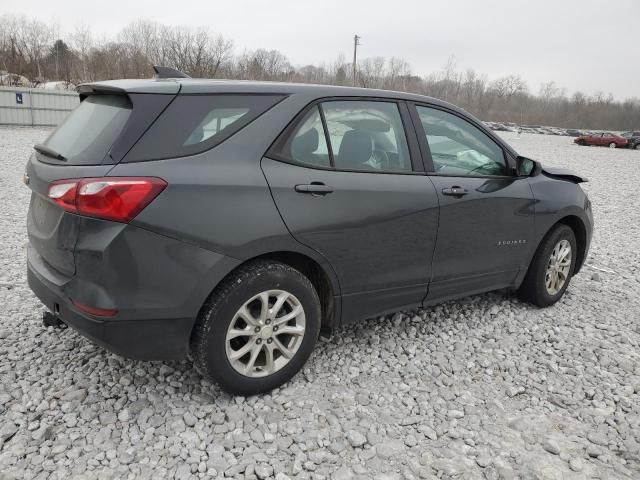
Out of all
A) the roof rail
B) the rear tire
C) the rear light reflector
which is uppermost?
the roof rail

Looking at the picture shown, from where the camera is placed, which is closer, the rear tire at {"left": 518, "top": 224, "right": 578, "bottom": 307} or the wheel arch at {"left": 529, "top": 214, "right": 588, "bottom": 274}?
the rear tire at {"left": 518, "top": 224, "right": 578, "bottom": 307}

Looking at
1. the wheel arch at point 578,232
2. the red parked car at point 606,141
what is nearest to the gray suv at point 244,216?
the wheel arch at point 578,232

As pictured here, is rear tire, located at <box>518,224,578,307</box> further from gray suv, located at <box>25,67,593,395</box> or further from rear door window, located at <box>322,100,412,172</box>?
rear door window, located at <box>322,100,412,172</box>

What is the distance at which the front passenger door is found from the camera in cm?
347

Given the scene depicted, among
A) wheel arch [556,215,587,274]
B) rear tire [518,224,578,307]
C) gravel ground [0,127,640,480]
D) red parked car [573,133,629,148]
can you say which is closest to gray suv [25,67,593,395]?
gravel ground [0,127,640,480]

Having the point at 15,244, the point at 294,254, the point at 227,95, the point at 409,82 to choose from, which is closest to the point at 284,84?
the point at 227,95

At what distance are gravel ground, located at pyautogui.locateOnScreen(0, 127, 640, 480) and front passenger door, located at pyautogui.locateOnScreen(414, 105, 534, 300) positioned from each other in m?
0.46

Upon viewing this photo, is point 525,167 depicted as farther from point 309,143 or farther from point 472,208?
point 309,143

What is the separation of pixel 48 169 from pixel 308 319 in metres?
1.55

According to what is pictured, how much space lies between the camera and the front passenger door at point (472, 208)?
347cm

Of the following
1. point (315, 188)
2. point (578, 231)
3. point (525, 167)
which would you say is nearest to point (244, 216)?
point (315, 188)

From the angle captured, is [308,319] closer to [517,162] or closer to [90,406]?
[90,406]

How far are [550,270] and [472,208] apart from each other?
1.26 meters

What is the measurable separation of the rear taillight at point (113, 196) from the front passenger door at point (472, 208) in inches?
72.1
